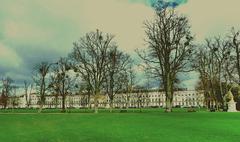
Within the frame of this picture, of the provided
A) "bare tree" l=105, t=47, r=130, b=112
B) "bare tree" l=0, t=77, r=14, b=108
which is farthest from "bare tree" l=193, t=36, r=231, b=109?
"bare tree" l=0, t=77, r=14, b=108

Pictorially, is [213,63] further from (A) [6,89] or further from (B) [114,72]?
(A) [6,89]

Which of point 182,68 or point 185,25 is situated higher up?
point 185,25

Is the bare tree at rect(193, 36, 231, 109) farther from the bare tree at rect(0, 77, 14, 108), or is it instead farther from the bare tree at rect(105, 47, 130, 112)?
the bare tree at rect(0, 77, 14, 108)

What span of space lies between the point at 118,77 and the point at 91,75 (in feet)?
43.1

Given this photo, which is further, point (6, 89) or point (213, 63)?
point (6, 89)

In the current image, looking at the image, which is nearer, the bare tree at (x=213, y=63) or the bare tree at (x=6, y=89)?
the bare tree at (x=213, y=63)

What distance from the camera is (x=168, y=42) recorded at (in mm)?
57281

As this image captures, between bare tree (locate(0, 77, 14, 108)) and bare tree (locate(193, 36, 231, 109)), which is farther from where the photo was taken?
bare tree (locate(0, 77, 14, 108))

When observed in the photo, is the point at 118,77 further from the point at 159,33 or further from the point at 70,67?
the point at 159,33

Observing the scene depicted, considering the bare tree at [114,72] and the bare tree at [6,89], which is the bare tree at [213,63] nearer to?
the bare tree at [114,72]

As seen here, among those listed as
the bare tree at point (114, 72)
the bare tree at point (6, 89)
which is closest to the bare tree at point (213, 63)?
the bare tree at point (114, 72)

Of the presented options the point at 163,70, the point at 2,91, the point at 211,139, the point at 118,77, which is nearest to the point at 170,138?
the point at 211,139

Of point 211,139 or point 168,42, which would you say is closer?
point 211,139

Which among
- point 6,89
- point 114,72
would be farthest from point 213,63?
point 6,89
